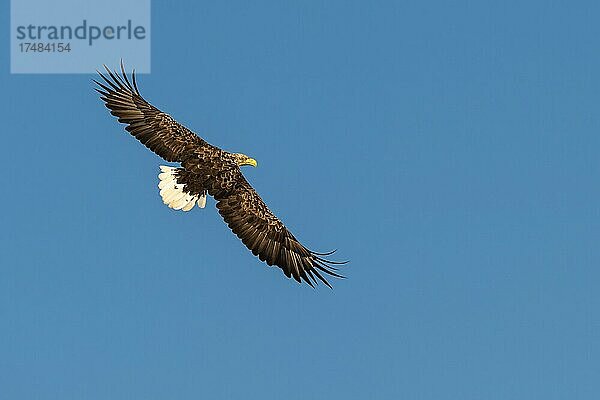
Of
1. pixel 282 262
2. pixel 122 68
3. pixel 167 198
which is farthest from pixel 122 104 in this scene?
pixel 282 262

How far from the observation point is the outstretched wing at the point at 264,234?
31.7m

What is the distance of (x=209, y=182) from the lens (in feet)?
102

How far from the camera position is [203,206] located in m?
31.1

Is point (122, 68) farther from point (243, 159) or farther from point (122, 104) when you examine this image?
point (243, 159)

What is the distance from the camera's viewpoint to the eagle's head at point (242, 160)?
1228 inches

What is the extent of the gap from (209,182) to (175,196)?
36.3 inches

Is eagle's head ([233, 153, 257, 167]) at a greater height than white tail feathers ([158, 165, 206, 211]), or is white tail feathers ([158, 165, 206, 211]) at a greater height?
eagle's head ([233, 153, 257, 167])

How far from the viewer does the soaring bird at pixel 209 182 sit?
30.9m

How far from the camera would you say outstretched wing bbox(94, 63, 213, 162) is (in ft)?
103

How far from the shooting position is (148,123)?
32156mm

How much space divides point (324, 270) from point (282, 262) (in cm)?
115

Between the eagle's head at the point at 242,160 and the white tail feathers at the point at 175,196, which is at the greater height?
the eagle's head at the point at 242,160

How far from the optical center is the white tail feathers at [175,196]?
1204 inches

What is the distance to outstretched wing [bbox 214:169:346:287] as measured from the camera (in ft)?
104
